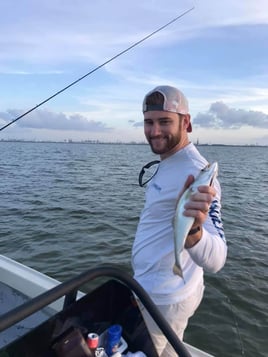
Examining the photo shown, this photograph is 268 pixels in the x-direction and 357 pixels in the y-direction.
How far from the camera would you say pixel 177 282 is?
2.46 m

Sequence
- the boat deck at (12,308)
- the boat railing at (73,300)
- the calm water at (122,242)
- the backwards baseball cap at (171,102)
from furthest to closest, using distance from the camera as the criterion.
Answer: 1. the calm water at (122,242)
2. the boat deck at (12,308)
3. the backwards baseball cap at (171,102)
4. the boat railing at (73,300)

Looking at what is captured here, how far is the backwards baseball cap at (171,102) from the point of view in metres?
2.53

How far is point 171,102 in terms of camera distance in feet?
8.31

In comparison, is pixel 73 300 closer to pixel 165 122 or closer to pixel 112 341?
pixel 112 341

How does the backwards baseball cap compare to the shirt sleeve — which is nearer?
the shirt sleeve

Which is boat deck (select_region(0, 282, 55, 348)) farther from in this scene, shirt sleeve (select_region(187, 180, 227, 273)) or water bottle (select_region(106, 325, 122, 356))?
→ shirt sleeve (select_region(187, 180, 227, 273))

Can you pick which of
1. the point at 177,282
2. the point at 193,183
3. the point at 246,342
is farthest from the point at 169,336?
the point at 246,342

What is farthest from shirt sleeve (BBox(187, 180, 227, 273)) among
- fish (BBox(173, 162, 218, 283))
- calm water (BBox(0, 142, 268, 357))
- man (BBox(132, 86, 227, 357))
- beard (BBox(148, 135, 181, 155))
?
calm water (BBox(0, 142, 268, 357))

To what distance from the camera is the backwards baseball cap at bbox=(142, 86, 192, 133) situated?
8.30 ft

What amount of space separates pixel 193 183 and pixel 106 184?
749 inches

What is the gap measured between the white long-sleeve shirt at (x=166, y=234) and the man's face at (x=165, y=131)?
9cm

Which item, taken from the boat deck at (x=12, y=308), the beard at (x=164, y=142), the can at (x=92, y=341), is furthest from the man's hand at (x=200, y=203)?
the boat deck at (x=12, y=308)

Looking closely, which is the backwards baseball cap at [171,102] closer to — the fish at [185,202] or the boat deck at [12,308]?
the fish at [185,202]

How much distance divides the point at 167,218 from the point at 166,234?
4.6 inches
